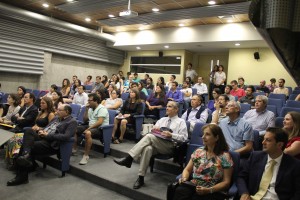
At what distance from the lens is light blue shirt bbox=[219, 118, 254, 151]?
8.71ft

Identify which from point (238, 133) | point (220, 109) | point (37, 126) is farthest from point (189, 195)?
point (37, 126)

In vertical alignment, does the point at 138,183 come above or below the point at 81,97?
below

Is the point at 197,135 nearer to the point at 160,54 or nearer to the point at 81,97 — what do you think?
the point at 81,97

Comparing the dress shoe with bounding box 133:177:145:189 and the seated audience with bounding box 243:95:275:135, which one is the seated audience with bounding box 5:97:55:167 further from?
the seated audience with bounding box 243:95:275:135

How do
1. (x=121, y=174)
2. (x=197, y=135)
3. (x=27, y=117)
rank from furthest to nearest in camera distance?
(x=27, y=117), (x=121, y=174), (x=197, y=135)

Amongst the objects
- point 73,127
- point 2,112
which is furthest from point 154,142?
point 2,112

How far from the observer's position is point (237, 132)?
271 centimetres

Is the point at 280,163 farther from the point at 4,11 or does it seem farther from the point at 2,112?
the point at 4,11

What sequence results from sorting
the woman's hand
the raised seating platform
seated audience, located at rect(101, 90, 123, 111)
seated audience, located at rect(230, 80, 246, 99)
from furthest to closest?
seated audience, located at rect(230, 80, 246, 99) < seated audience, located at rect(101, 90, 123, 111) < the raised seating platform < the woman's hand

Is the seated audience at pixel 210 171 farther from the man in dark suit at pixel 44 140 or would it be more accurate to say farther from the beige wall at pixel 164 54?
the beige wall at pixel 164 54

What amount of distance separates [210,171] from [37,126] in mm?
2544

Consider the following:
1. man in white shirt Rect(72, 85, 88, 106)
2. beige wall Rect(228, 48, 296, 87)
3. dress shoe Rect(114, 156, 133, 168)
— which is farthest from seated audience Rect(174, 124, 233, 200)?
beige wall Rect(228, 48, 296, 87)

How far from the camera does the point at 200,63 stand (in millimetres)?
10531

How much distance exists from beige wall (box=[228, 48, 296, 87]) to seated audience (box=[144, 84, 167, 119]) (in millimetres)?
4295
